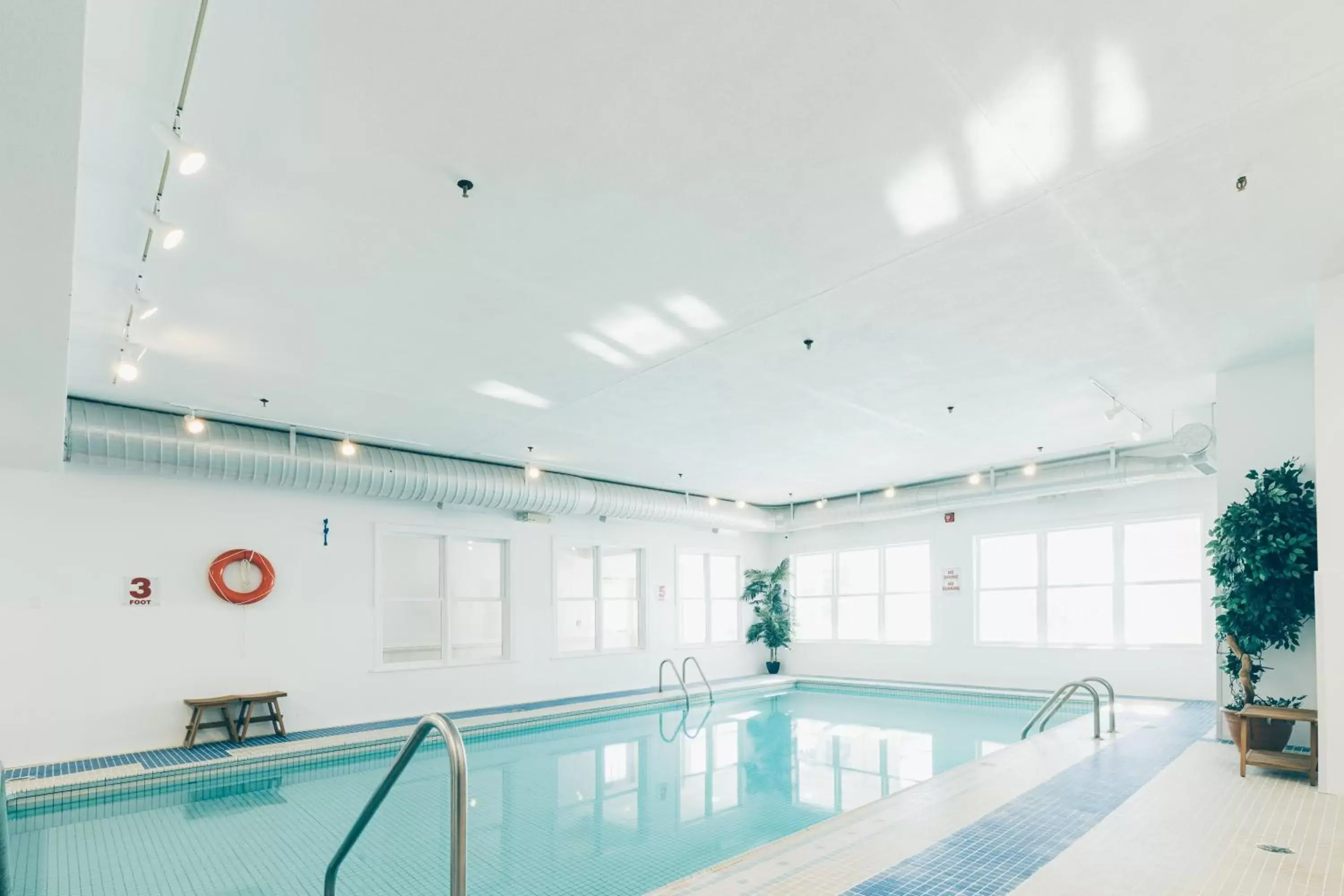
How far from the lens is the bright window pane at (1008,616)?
10.4 m

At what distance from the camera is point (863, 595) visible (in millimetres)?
12375

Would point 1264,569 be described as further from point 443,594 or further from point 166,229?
point 443,594

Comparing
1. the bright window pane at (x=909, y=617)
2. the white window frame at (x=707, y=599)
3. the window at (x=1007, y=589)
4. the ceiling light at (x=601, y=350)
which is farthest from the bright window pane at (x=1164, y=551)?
the ceiling light at (x=601, y=350)

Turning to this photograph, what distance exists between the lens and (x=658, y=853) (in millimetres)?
→ 4406

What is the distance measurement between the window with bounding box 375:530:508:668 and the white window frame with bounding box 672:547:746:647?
2.67 metres

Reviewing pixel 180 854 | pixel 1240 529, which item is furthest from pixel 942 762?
pixel 180 854

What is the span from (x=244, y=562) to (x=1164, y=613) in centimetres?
1017

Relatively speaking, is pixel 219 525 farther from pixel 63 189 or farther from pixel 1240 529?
pixel 1240 529

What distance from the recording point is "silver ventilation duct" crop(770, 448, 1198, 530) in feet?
27.5

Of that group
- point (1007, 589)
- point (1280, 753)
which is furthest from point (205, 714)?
point (1007, 589)

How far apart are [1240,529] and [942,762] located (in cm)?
296

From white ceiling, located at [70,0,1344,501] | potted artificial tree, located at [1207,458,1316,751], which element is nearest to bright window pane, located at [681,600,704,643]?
white ceiling, located at [70,0,1344,501]

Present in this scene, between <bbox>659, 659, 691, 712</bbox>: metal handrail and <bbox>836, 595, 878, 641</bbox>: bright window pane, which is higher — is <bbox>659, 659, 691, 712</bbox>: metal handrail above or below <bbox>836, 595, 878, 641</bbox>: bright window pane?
below

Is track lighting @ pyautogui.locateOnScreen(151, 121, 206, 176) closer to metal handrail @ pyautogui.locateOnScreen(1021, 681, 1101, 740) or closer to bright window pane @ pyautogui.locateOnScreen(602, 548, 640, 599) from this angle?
metal handrail @ pyautogui.locateOnScreen(1021, 681, 1101, 740)
